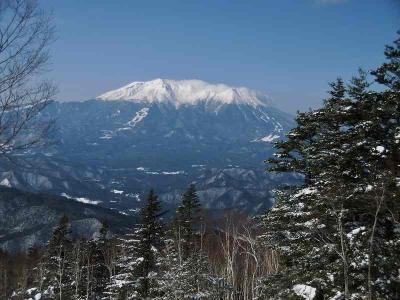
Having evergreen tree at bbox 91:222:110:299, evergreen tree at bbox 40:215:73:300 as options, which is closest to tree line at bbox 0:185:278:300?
evergreen tree at bbox 40:215:73:300

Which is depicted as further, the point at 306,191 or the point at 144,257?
the point at 144,257

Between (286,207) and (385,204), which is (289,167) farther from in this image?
(385,204)

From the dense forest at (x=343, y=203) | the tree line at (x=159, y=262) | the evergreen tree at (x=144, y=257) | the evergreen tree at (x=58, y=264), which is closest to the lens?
the dense forest at (x=343, y=203)

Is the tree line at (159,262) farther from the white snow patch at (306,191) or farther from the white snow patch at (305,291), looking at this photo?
the white snow patch at (306,191)

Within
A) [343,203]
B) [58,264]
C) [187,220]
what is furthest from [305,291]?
[58,264]

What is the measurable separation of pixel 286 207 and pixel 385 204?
6.35 m

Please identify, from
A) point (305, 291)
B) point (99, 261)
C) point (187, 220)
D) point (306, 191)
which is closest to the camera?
point (305, 291)

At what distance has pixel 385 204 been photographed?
18672 mm

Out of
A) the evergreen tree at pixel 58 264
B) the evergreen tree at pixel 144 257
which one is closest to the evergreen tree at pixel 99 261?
the evergreen tree at pixel 58 264

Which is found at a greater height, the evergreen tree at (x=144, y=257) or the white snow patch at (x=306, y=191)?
the white snow patch at (x=306, y=191)

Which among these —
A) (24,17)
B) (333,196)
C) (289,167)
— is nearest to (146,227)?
(289,167)

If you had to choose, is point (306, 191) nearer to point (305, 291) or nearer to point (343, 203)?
point (343, 203)

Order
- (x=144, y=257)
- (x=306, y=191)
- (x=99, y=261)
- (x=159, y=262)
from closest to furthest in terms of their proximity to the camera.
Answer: (x=306, y=191)
(x=144, y=257)
(x=159, y=262)
(x=99, y=261)

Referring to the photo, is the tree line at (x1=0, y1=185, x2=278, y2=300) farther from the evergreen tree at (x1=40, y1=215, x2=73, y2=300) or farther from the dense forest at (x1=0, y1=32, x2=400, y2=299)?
the dense forest at (x1=0, y1=32, x2=400, y2=299)
